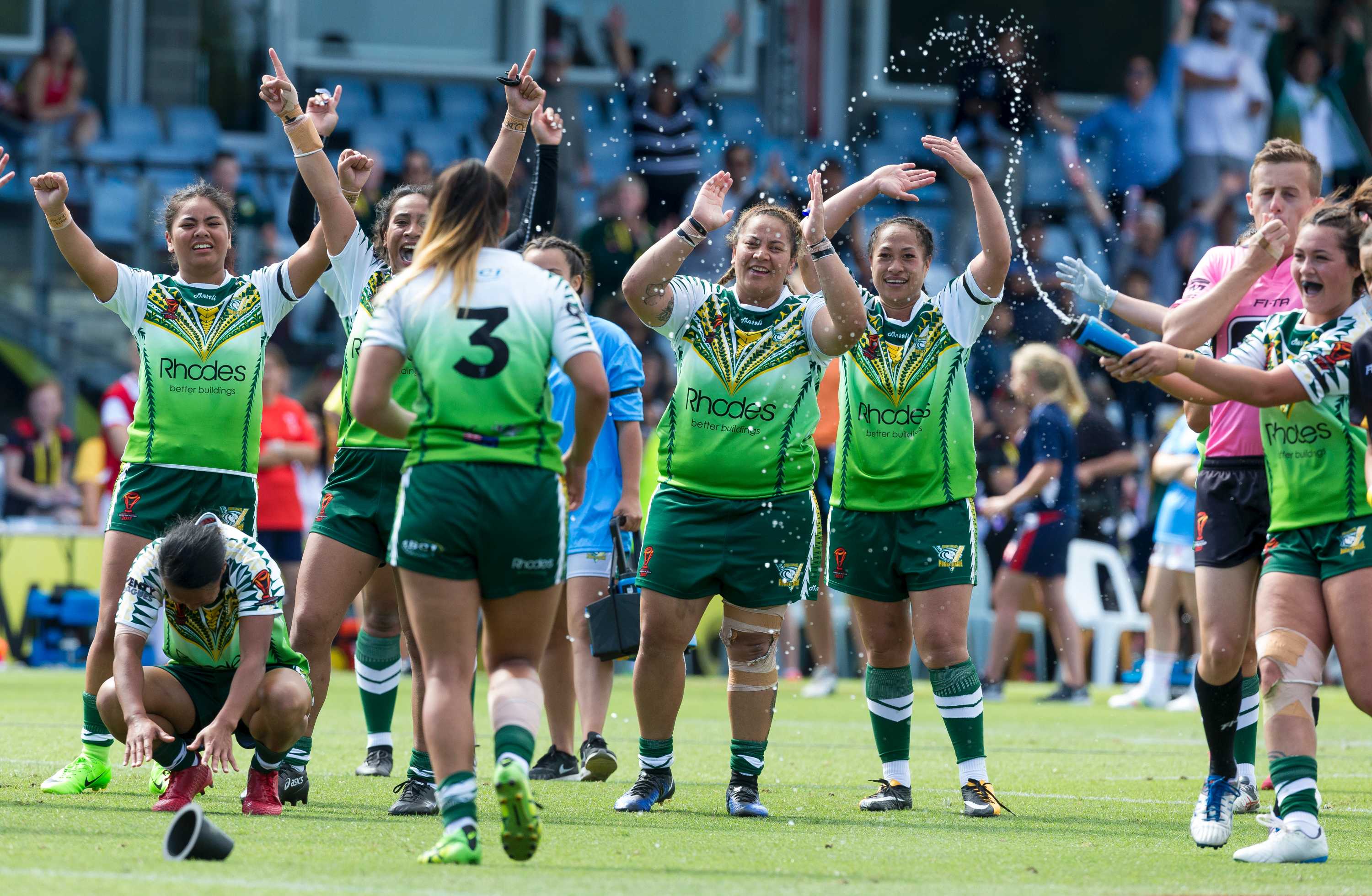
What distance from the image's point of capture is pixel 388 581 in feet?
22.3

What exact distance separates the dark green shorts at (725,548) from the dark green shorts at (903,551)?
1.19ft

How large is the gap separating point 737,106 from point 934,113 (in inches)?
104

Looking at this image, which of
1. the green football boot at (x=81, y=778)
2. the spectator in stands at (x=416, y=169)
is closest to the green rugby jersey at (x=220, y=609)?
the green football boot at (x=81, y=778)

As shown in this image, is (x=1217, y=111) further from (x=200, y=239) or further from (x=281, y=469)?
(x=200, y=239)

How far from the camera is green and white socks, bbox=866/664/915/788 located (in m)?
6.88

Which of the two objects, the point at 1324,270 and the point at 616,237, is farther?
the point at 616,237

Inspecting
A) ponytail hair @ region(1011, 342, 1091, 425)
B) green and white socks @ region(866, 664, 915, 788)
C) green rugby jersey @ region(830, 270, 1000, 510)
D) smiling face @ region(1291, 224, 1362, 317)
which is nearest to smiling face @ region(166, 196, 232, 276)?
green rugby jersey @ region(830, 270, 1000, 510)

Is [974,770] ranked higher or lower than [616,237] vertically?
lower

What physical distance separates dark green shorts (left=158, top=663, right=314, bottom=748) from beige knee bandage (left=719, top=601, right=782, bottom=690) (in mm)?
1524

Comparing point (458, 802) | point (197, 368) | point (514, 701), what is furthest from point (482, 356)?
point (197, 368)

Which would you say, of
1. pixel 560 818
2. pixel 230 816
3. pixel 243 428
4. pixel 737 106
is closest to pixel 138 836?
pixel 230 816

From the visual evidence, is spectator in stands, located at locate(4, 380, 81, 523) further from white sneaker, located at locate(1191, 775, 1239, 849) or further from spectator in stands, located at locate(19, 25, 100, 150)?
white sneaker, located at locate(1191, 775, 1239, 849)

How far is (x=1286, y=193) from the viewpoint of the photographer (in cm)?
629

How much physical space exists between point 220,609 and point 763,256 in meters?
2.27
